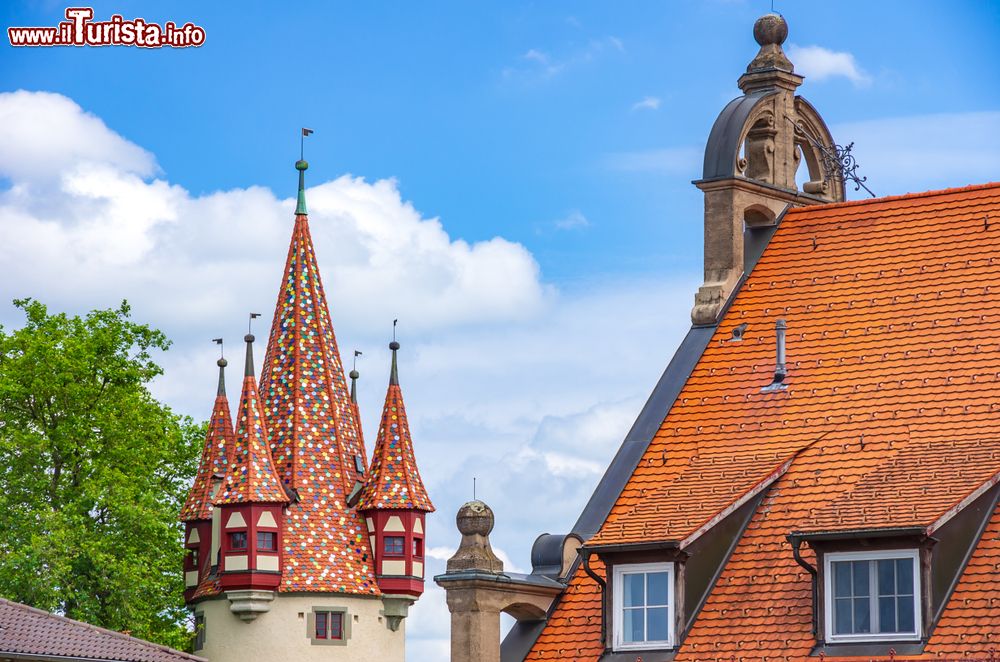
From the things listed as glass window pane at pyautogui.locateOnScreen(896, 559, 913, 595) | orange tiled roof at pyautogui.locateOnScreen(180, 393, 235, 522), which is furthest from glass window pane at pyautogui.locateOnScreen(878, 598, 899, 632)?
orange tiled roof at pyautogui.locateOnScreen(180, 393, 235, 522)

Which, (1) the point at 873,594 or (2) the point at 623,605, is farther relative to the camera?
(2) the point at 623,605

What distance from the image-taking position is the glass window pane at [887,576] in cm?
2494

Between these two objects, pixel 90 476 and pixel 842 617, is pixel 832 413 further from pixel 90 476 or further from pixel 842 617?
pixel 90 476

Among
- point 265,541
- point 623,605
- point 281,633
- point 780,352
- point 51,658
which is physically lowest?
point 623,605

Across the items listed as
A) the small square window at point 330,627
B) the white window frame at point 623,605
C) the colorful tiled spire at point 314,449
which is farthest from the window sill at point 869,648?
the colorful tiled spire at point 314,449

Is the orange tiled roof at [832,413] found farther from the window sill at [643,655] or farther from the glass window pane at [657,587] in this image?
the glass window pane at [657,587]

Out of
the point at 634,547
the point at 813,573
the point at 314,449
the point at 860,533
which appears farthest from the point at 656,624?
the point at 314,449

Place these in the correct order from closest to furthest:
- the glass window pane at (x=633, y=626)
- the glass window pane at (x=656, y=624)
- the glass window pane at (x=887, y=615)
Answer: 1. the glass window pane at (x=887, y=615)
2. the glass window pane at (x=656, y=624)
3. the glass window pane at (x=633, y=626)

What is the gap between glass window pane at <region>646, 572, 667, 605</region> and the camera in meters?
26.8

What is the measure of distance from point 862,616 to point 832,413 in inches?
137

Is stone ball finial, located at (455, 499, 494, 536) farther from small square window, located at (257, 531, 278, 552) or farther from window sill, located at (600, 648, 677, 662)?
small square window, located at (257, 531, 278, 552)

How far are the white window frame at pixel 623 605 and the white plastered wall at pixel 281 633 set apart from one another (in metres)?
35.6

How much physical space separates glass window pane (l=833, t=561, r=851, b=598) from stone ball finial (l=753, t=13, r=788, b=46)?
33.6 feet

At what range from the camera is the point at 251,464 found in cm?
6256
